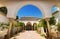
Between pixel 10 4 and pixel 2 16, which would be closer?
pixel 10 4

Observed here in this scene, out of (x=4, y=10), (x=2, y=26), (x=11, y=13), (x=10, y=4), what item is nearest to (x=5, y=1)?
(x=10, y=4)

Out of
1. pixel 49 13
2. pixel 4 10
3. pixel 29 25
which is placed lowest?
pixel 29 25

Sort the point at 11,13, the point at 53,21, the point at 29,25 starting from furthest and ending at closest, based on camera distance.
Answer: the point at 29,25 → the point at 53,21 → the point at 11,13

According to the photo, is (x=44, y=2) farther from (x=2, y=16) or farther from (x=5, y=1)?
(x=2, y=16)

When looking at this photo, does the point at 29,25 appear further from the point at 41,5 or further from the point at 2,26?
the point at 41,5

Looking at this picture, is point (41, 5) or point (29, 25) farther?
point (29, 25)

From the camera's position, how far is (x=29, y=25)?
15.1 m

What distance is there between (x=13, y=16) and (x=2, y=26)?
54.5 inches

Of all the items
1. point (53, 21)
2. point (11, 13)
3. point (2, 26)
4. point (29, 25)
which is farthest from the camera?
point (29, 25)

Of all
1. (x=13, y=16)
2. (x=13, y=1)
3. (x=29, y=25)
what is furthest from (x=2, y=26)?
(x=29, y=25)

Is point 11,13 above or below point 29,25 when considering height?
above

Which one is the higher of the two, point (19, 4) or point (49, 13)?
point (19, 4)

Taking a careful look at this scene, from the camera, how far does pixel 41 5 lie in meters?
Answer: 4.28

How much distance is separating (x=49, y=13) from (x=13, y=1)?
181cm
